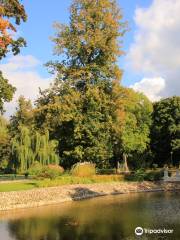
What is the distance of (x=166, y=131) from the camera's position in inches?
2470

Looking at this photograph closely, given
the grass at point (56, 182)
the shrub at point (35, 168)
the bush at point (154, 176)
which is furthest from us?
the bush at point (154, 176)

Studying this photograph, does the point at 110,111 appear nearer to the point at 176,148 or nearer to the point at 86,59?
the point at 86,59

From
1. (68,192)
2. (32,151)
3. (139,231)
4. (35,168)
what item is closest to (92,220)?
(139,231)

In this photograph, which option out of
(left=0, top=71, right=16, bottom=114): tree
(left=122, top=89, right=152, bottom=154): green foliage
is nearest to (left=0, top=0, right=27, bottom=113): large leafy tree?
(left=0, top=71, right=16, bottom=114): tree

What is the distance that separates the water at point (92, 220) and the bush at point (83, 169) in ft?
36.4

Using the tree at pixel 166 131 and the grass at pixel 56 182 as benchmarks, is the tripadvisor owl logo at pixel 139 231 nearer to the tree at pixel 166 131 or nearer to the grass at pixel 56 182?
the grass at pixel 56 182

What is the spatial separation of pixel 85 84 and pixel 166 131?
20.5 meters

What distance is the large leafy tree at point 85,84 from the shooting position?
4475cm

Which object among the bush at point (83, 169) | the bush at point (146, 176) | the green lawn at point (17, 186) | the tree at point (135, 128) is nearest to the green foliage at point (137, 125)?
the tree at point (135, 128)

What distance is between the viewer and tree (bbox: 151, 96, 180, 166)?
61531mm

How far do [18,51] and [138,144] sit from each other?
117 ft

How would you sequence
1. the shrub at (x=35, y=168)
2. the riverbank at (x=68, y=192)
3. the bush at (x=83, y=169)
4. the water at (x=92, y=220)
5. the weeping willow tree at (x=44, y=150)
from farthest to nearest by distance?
the weeping willow tree at (x=44, y=150) → the bush at (x=83, y=169) → the shrub at (x=35, y=168) → the riverbank at (x=68, y=192) → the water at (x=92, y=220)

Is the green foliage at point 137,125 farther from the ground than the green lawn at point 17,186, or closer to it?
farther from the ground

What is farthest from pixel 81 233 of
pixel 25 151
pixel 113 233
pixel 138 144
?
pixel 138 144
